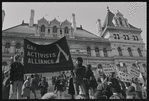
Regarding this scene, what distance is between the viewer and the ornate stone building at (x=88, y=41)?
882 inches

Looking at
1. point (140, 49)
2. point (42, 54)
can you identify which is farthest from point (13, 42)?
point (140, 49)

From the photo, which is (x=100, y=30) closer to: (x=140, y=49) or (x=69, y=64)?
(x=140, y=49)

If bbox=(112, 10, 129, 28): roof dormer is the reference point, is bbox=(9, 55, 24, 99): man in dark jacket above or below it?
below

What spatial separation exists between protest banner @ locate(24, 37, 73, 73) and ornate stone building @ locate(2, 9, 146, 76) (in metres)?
14.6

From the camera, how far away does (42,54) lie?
651 cm

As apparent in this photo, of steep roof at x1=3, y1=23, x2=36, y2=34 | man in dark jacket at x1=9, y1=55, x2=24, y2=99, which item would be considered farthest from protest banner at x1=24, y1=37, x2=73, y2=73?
steep roof at x1=3, y1=23, x2=36, y2=34

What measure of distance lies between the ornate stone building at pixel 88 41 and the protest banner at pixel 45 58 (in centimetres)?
1465

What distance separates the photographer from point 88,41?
25.6 meters

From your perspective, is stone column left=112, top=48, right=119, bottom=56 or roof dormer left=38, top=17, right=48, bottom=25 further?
roof dormer left=38, top=17, right=48, bottom=25

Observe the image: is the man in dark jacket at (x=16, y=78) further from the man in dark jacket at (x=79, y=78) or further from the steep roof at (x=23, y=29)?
the steep roof at (x=23, y=29)

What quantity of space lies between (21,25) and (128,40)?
23151 mm

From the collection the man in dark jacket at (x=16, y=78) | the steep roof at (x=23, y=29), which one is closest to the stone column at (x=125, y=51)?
the steep roof at (x=23, y=29)

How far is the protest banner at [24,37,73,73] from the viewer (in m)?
6.04

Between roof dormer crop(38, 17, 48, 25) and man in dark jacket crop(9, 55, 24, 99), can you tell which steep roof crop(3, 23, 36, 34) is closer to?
roof dormer crop(38, 17, 48, 25)
